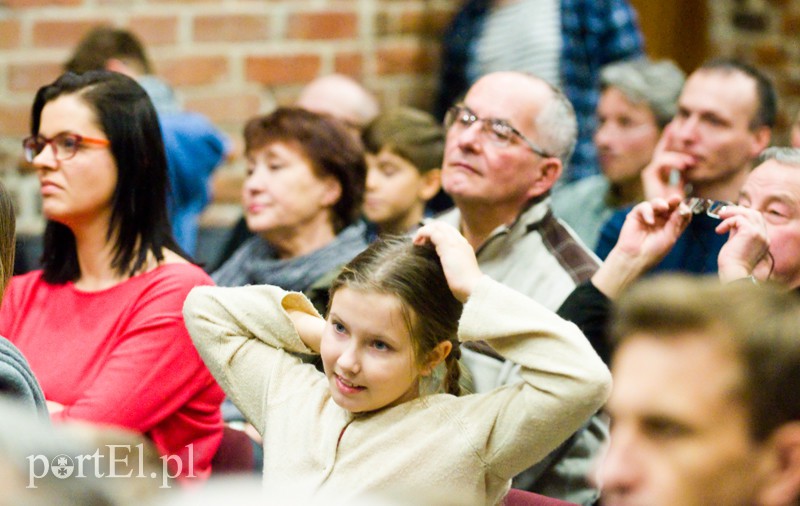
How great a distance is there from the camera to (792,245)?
5.77ft

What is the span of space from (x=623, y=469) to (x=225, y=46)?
2652 millimetres

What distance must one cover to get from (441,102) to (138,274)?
5.75 ft

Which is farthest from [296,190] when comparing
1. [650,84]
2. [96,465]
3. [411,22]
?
[96,465]

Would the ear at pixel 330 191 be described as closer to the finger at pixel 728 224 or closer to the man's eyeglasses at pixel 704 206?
the man's eyeglasses at pixel 704 206

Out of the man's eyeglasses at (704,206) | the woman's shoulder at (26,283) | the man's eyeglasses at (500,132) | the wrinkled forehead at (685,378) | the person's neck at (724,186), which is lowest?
the woman's shoulder at (26,283)

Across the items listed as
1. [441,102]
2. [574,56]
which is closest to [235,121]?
[441,102]

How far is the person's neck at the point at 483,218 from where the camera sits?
2.23 meters

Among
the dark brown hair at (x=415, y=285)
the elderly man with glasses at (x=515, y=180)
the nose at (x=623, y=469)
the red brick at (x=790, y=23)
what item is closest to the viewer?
Answer: the nose at (x=623, y=469)

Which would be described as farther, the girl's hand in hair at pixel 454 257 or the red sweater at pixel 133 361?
the red sweater at pixel 133 361

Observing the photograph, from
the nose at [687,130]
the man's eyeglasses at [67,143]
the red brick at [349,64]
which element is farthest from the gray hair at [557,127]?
the red brick at [349,64]

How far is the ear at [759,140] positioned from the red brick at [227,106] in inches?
59.2

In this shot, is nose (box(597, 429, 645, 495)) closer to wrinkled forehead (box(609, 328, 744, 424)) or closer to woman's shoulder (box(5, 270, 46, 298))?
wrinkled forehead (box(609, 328, 744, 424))

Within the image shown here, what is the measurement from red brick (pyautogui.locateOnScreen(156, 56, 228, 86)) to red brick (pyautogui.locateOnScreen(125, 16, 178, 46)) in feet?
0.21

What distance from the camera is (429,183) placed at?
2900 millimetres
